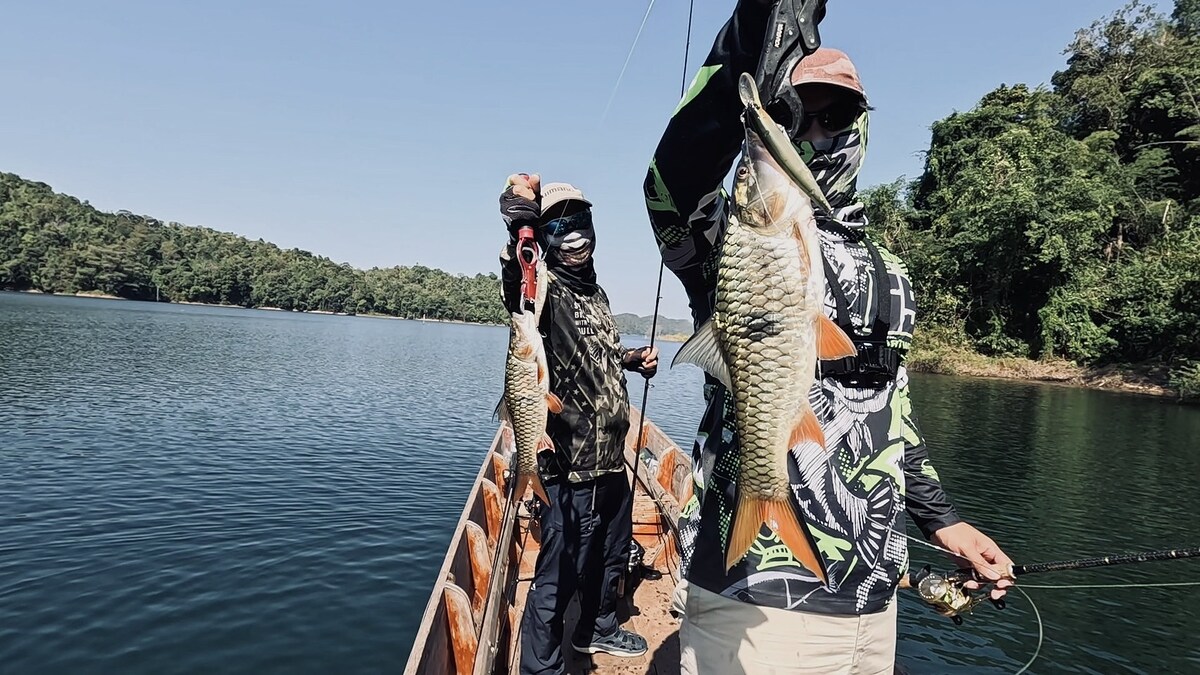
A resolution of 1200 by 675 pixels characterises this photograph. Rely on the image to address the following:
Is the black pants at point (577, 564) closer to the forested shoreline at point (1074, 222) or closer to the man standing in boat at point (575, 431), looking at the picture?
the man standing in boat at point (575, 431)

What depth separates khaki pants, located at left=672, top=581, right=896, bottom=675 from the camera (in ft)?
5.44

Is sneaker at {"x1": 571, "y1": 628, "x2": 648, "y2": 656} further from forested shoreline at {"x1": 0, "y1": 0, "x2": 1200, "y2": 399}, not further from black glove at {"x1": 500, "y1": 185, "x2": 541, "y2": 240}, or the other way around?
forested shoreline at {"x1": 0, "y1": 0, "x2": 1200, "y2": 399}

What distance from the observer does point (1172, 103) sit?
128 feet

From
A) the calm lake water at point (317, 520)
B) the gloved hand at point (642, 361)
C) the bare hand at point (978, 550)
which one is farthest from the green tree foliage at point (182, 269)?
the bare hand at point (978, 550)

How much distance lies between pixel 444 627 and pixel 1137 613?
9109 millimetres

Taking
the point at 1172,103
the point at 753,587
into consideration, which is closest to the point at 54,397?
the point at 753,587

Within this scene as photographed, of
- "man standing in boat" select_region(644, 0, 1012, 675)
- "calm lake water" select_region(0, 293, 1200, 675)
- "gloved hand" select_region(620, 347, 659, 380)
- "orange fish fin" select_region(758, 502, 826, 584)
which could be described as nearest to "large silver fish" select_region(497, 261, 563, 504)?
"gloved hand" select_region(620, 347, 659, 380)

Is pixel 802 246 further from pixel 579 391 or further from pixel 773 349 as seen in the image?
pixel 579 391

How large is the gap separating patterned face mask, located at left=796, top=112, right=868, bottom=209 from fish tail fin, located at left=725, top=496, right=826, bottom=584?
91 centimetres

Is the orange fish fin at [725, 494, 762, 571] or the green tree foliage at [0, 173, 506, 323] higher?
the green tree foliage at [0, 173, 506, 323]

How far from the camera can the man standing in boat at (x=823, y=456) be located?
1661 millimetres

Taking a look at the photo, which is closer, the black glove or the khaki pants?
the khaki pants

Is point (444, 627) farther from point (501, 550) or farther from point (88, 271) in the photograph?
point (88, 271)

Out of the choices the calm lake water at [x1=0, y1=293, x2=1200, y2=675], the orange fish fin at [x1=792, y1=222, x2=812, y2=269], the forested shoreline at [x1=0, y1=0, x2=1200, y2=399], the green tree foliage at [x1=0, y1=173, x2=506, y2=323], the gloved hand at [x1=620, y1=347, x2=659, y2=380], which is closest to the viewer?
→ the orange fish fin at [x1=792, y1=222, x2=812, y2=269]
